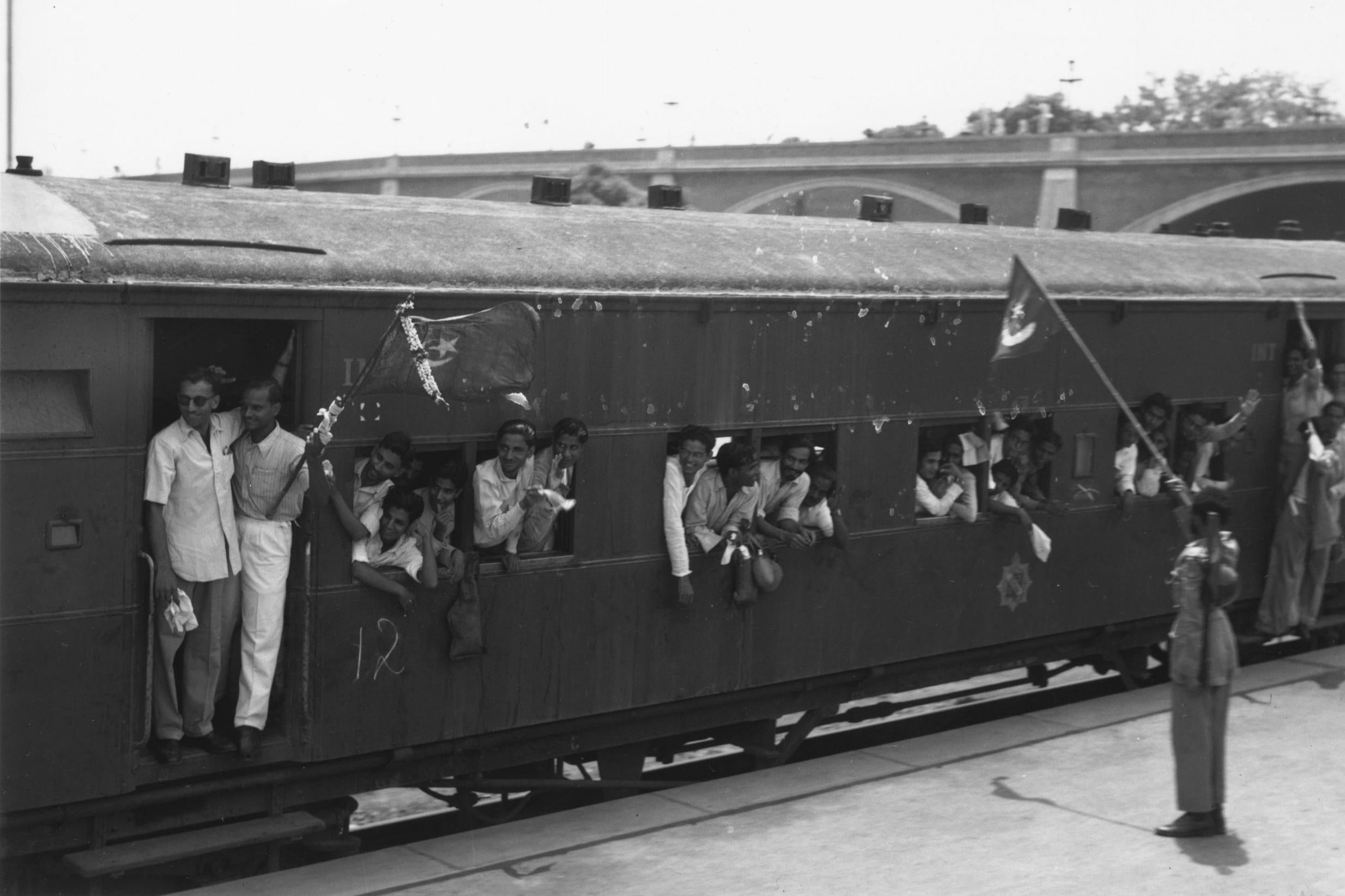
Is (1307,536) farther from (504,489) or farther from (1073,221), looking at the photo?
(504,489)

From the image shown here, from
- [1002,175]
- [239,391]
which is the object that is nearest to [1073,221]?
[239,391]

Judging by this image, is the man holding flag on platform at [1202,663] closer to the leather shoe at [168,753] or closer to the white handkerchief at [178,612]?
the white handkerchief at [178,612]

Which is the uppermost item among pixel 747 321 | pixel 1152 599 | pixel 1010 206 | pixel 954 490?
pixel 1010 206

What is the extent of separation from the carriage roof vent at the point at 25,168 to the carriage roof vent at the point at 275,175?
4.80ft

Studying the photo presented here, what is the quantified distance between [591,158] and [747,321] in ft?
132

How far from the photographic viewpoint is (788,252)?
28.3 ft

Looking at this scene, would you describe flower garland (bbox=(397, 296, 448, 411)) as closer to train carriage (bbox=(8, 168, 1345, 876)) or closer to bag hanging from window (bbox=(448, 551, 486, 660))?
train carriage (bbox=(8, 168, 1345, 876))

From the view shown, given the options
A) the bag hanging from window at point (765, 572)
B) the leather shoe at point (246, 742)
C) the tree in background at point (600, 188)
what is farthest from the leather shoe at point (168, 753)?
the tree in background at point (600, 188)

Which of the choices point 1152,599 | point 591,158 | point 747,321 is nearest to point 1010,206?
point 591,158

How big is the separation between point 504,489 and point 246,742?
157 cm

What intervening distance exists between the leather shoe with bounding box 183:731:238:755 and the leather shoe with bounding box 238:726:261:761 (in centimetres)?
4

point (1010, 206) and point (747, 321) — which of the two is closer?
point (747, 321)

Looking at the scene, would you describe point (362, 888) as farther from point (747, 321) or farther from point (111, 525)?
point (747, 321)

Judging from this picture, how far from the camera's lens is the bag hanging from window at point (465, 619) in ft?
22.9
